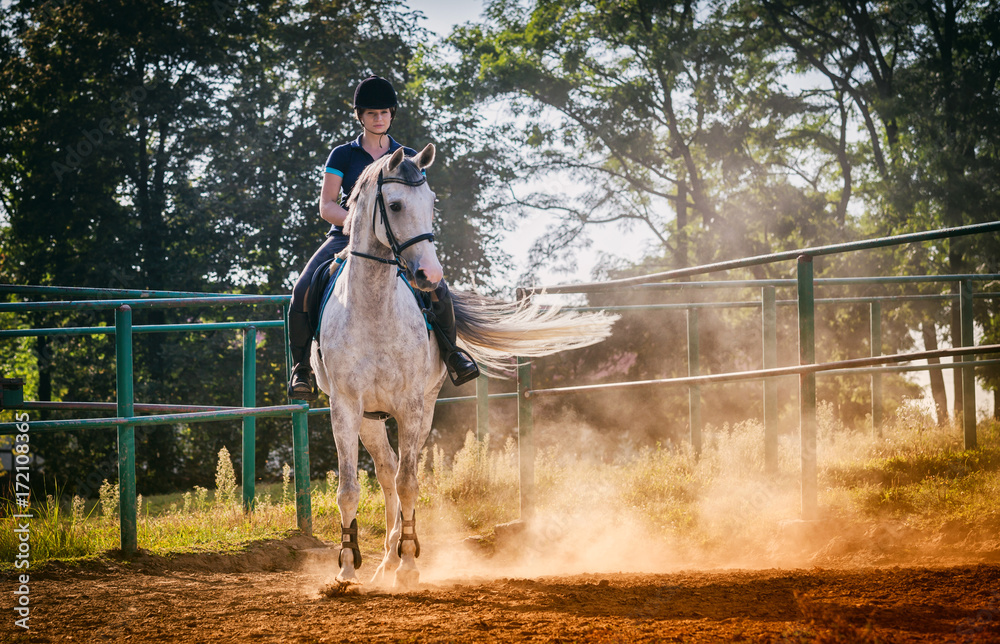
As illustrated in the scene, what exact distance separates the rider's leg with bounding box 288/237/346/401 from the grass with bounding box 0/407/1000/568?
148 cm

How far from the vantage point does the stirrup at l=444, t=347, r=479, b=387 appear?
4441mm

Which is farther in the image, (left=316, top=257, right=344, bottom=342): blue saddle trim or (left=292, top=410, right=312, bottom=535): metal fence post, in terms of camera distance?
(left=292, top=410, right=312, bottom=535): metal fence post

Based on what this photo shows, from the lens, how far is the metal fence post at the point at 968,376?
6.66 m

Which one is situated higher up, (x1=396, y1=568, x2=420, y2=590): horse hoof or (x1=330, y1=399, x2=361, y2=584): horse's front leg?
(x1=330, y1=399, x2=361, y2=584): horse's front leg

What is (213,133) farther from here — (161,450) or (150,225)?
(161,450)

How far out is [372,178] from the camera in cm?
388

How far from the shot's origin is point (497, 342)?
4.95 m

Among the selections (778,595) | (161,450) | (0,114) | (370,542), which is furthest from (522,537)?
(0,114)

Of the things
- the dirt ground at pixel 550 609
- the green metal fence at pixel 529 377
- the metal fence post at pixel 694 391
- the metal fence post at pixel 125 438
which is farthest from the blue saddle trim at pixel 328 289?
the metal fence post at pixel 694 391

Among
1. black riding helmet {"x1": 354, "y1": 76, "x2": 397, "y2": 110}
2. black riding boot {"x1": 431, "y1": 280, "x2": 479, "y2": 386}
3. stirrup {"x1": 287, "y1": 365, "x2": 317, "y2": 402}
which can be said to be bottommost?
stirrup {"x1": 287, "y1": 365, "x2": 317, "y2": 402}

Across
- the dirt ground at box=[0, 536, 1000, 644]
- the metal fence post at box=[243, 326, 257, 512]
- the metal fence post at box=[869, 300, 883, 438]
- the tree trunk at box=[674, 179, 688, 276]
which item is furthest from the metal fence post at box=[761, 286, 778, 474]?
the tree trunk at box=[674, 179, 688, 276]

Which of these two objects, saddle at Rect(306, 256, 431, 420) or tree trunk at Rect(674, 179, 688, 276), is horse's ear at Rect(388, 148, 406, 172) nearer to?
saddle at Rect(306, 256, 431, 420)

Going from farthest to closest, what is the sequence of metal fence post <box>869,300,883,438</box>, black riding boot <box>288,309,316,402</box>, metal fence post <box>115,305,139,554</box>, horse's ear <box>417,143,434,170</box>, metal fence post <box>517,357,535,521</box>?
1. metal fence post <box>869,300,883,438</box>
2. metal fence post <box>517,357,535,521</box>
3. metal fence post <box>115,305,139,554</box>
4. black riding boot <box>288,309,316,402</box>
5. horse's ear <box>417,143,434,170</box>

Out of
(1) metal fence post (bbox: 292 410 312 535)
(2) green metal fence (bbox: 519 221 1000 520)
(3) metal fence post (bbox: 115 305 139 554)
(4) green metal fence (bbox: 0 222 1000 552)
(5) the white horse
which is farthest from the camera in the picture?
(1) metal fence post (bbox: 292 410 312 535)
